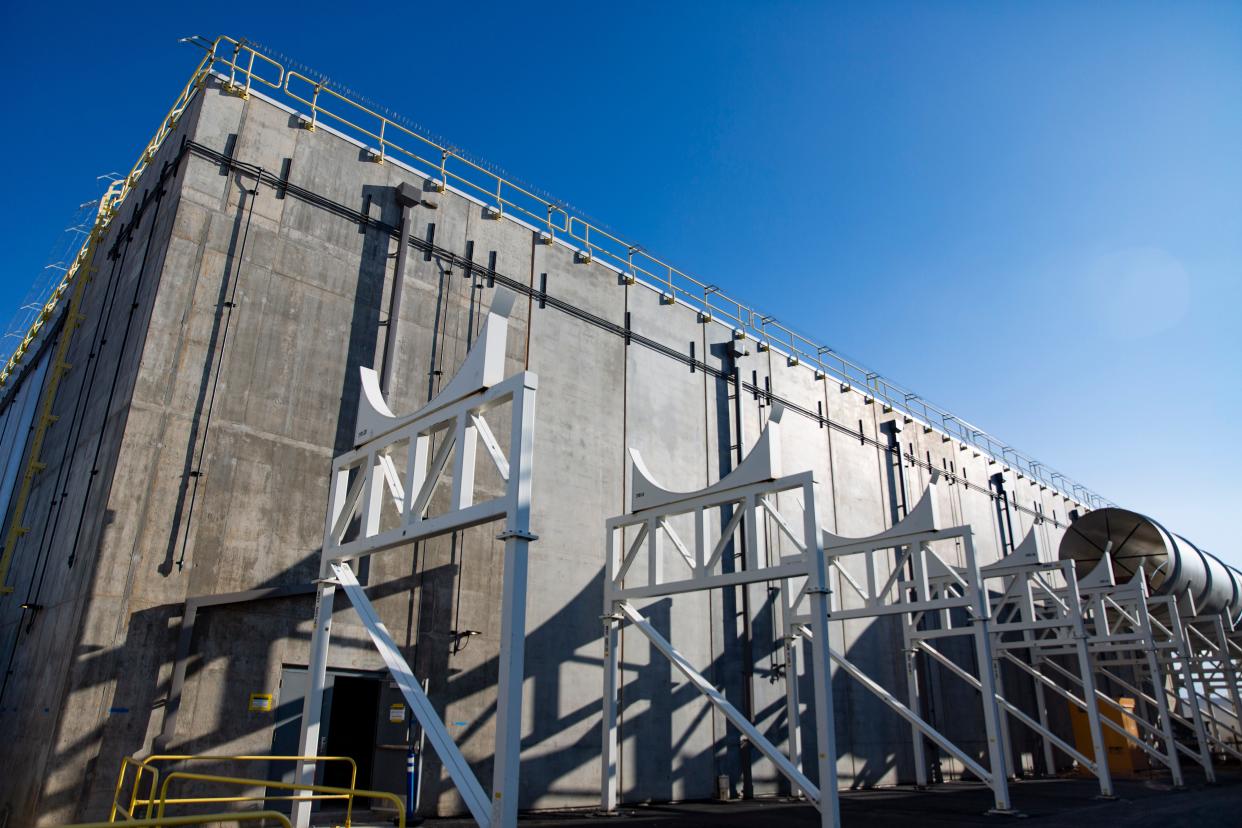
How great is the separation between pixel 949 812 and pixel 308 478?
14003 millimetres

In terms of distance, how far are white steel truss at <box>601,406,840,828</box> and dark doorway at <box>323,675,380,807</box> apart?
441 cm

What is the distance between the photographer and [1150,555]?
29.0m

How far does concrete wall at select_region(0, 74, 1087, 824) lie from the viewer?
12.1 meters

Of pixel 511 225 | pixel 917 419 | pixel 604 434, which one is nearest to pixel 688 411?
pixel 604 434

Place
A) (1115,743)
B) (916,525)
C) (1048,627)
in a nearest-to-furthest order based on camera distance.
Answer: (916,525), (1048,627), (1115,743)

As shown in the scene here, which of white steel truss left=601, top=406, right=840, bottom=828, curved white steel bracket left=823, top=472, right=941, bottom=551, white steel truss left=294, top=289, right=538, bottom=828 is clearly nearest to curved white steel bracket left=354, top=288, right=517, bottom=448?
white steel truss left=294, top=289, right=538, bottom=828

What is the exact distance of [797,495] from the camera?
24359 millimetres

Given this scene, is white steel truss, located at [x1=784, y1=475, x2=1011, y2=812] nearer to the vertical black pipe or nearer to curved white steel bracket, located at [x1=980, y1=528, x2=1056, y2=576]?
curved white steel bracket, located at [x1=980, y1=528, x2=1056, y2=576]

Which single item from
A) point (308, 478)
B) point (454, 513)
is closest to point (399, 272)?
point (308, 478)

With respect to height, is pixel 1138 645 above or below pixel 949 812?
above

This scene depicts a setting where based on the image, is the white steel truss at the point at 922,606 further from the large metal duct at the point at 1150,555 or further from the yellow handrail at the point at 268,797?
the large metal duct at the point at 1150,555

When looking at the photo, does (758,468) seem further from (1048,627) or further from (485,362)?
(1048,627)

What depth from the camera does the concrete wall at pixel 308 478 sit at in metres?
12.1

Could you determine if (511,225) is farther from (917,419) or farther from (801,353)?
(917,419)
